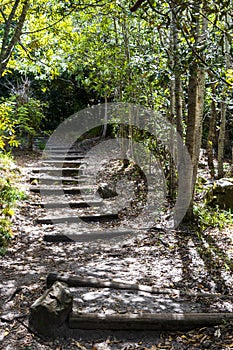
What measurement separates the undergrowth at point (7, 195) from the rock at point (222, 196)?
11.0ft

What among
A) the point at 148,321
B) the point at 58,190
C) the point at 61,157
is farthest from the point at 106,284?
the point at 61,157

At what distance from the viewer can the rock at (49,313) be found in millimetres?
2811

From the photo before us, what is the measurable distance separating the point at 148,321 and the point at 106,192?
452 centimetres

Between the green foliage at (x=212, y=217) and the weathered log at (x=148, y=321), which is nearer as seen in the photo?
the weathered log at (x=148, y=321)

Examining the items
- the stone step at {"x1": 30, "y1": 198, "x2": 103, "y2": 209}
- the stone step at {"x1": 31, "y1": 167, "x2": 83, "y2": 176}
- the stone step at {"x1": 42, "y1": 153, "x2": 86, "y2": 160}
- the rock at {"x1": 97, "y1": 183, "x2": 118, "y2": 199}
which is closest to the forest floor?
the stone step at {"x1": 30, "y1": 198, "x2": 103, "y2": 209}

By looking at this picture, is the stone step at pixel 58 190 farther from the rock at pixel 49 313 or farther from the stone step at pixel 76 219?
the rock at pixel 49 313

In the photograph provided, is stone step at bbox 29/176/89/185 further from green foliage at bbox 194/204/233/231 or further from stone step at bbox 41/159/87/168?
green foliage at bbox 194/204/233/231

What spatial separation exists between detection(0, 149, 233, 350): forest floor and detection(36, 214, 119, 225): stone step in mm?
204

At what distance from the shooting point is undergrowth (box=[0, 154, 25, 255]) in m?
4.96

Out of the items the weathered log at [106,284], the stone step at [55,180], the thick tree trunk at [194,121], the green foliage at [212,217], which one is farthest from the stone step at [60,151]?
the weathered log at [106,284]

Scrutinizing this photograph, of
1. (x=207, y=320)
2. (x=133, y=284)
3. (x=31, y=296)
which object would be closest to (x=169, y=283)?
(x=133, y=284)

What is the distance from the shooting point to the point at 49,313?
280cm

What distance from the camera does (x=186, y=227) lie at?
5.27m

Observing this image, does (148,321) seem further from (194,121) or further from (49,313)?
A: (194,121)
